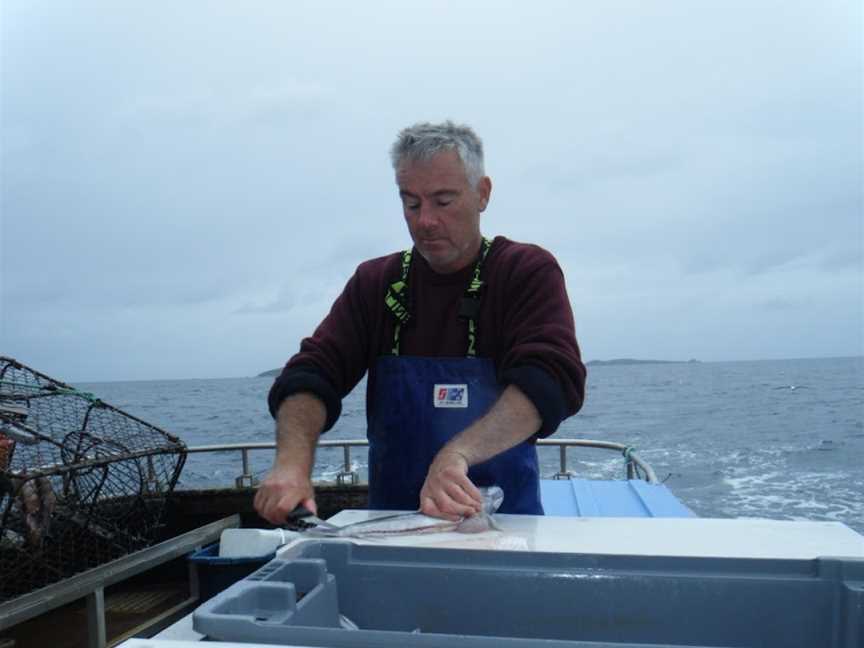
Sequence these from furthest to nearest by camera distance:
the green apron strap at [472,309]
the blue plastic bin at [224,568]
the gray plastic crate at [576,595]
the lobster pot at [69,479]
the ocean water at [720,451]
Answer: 1. the ocean water at [720,451]
2. the lobster pot at [69,479]
3. the green apron strap at [472,309]
4. the blue plastic bin at [224,568]
5. the gray plastic crate at [576,595]

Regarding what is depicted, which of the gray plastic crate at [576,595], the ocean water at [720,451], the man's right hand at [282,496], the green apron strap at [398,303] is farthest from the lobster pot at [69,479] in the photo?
the ocean water at [720,451]

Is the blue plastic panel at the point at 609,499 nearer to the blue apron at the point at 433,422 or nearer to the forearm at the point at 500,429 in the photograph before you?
the blue apron at the point at 433,422

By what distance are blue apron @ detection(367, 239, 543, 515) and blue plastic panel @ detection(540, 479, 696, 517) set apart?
1730 millimetres

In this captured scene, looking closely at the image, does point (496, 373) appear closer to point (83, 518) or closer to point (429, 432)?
point (429, 432)

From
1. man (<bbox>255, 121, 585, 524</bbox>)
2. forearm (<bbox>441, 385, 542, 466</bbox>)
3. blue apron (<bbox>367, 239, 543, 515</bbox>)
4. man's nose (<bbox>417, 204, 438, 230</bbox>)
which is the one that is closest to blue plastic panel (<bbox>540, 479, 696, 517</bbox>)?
blue apron (<bbox>367, 239, 543, 515</bbox>)

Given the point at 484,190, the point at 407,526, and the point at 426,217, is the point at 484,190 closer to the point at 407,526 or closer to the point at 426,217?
the point at 426,217

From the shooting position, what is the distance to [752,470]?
15.8m

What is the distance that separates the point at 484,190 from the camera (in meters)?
2.42

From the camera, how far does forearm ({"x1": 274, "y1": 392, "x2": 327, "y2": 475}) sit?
6.79 ft

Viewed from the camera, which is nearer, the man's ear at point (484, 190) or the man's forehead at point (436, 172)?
the man's forehead at point (436, 172)

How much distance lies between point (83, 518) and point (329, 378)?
2242mm

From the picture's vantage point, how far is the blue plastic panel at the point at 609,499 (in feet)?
13.3

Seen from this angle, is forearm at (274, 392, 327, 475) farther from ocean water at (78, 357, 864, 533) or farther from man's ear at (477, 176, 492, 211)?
ocean water at (78, 357, 864, 533)

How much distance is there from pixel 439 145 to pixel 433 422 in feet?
2.80
